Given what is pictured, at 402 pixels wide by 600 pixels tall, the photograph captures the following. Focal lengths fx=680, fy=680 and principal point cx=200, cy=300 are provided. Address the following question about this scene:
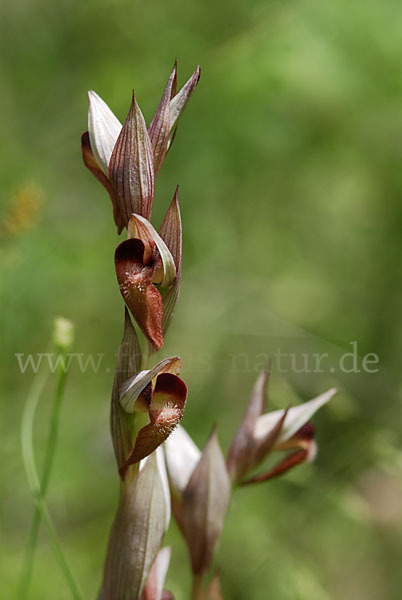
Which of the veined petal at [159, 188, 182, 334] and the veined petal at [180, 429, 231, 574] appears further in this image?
the veined petal at [180, 429, 231, 574]

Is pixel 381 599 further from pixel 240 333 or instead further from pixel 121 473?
pixel 121 473

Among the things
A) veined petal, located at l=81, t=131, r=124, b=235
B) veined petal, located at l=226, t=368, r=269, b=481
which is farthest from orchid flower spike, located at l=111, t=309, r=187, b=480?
veined petal, located at l=226, t=368, r=269, b=481

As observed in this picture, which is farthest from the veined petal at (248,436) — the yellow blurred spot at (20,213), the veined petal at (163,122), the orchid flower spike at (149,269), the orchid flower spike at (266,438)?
the yellow blurred spot at (20,213)

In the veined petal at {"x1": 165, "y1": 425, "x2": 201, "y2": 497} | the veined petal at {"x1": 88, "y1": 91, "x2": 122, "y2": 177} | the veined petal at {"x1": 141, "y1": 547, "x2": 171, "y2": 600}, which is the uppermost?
the veined petal at {"x1": 88, "y1": 91, "x2": 122, "y2": 177}

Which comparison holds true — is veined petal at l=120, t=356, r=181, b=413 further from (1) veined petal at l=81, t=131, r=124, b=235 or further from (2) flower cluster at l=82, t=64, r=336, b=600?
(1) veined petal at l=81, t=131, r=124, b=235

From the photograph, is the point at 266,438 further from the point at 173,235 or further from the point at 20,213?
the point at 20,213

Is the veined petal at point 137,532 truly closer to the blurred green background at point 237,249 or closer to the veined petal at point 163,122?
the veined petal at point 163,122
